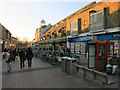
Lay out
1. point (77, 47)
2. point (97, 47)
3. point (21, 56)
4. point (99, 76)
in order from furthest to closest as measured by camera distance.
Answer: point (77, 47) < point (21, 56) < point (97, 47) < point (99, 76)

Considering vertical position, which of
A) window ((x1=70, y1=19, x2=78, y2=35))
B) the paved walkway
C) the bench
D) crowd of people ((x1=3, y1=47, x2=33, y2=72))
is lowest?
the paved walkway

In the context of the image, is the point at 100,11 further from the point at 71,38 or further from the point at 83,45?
the point at 71,38

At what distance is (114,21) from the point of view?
10.4 metres

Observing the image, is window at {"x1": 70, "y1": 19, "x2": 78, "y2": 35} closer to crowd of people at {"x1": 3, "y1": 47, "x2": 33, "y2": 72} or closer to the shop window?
the shop window

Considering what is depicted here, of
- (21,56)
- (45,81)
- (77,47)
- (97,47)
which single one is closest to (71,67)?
(45,81)

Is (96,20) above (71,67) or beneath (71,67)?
above

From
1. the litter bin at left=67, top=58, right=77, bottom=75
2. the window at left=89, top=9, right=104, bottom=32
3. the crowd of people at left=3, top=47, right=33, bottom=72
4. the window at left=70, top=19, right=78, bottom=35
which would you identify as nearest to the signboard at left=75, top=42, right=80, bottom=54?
the window at left=70, top=19, right=78, bottom=35

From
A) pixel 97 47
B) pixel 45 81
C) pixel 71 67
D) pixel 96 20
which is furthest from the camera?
pixel 96 20

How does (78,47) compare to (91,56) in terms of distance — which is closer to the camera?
(91,56)

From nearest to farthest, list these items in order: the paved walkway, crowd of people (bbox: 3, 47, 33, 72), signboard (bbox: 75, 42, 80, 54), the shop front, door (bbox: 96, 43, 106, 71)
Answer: the paved walkway, door (bbox: 96, 43, 106, 71), the shop front, crowd of people (bbox: 3, 47, 33, 72), signboard (bbox: 75, 42, 80, 54)

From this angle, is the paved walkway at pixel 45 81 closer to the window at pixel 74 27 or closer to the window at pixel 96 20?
the window at pixel 96 20

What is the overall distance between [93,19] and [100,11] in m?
1.36

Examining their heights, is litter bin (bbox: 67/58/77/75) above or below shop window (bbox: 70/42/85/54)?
below

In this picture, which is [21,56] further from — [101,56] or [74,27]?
[74,27]
